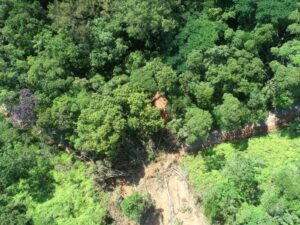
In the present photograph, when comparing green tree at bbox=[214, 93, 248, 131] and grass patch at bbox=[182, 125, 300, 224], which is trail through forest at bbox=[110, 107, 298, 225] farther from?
green tree at bbox=[214, 93, 248, 131]

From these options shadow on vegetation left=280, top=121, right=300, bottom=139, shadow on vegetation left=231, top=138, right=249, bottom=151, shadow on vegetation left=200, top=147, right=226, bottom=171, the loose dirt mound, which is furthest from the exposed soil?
shadow on vegetation left=280, top=121, right=300, bottom=139

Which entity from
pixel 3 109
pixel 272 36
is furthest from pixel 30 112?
pixel 272 36

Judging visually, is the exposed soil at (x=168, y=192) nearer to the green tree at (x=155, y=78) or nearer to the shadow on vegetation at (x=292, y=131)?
the green tree at (x=155, y=78)

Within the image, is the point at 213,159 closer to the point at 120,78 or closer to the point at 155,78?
the point at 155,78

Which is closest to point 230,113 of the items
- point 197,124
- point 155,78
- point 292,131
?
point 197,124

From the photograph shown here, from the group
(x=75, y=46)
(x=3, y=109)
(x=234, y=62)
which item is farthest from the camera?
(x=3, y=109)

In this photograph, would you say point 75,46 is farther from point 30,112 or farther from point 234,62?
point 234,62
